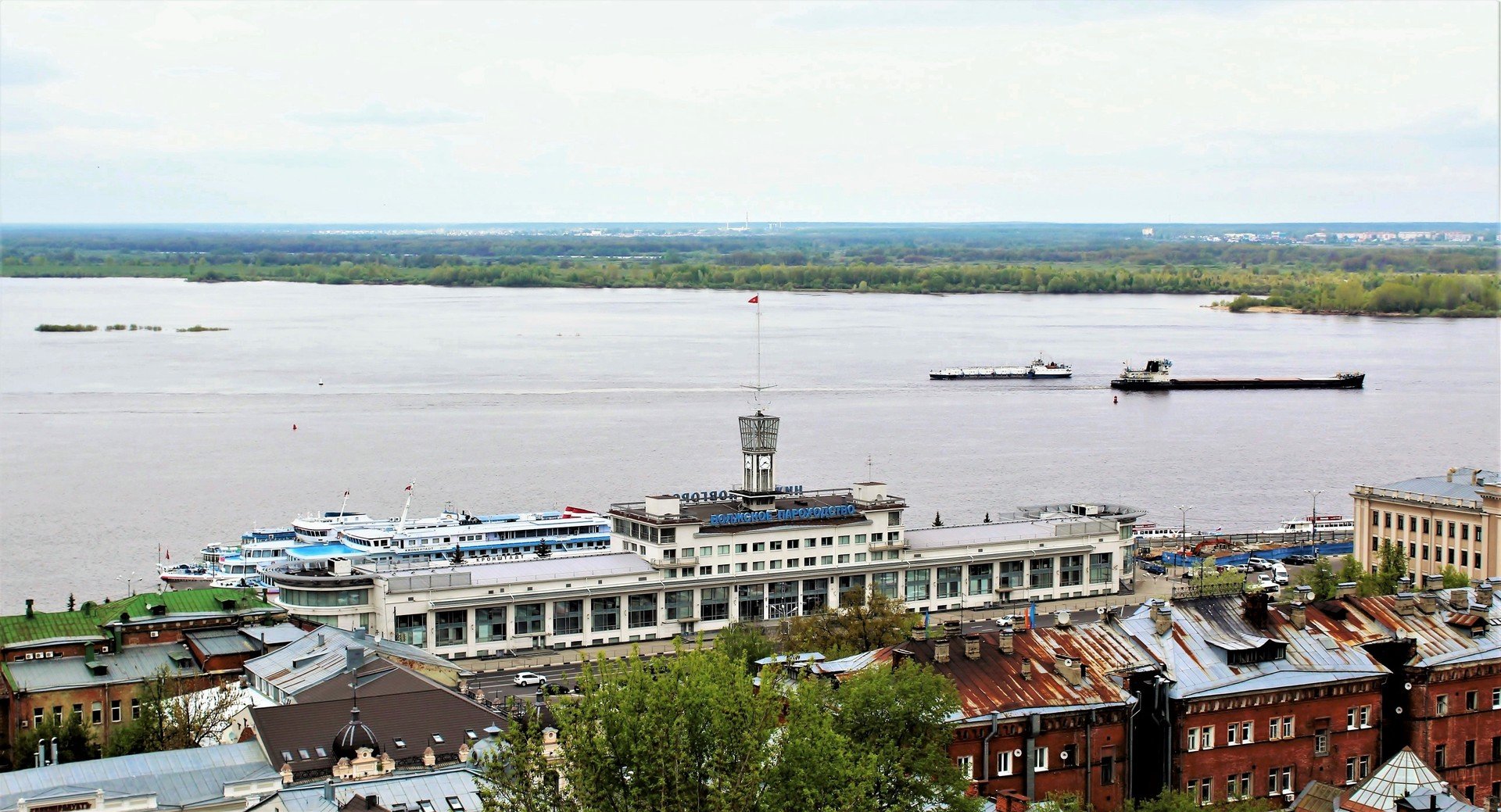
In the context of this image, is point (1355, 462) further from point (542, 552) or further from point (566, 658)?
point (566, 658)

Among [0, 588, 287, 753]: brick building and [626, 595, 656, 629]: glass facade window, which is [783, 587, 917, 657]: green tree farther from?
[0, 588, 287, 753]: brick building

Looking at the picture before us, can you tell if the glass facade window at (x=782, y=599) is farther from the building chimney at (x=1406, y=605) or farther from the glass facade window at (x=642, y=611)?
the building chimney at (x=1406, y=605)

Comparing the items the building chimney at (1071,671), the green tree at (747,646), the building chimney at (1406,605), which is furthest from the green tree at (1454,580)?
the building chimney at (1071,671)

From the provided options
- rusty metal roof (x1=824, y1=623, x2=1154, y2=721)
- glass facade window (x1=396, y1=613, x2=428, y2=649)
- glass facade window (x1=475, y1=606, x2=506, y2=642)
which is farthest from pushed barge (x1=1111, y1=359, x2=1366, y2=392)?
rusty metal roof (x1=824, y1=623, x2=1154, y2=721)

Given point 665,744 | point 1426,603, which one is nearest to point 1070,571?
point 1426,603

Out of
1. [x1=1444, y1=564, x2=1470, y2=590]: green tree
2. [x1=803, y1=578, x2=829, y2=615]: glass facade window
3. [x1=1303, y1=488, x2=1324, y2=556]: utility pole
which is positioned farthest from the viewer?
[x1=1303, y1=488, x2=1324, y2=556]: utility pole
